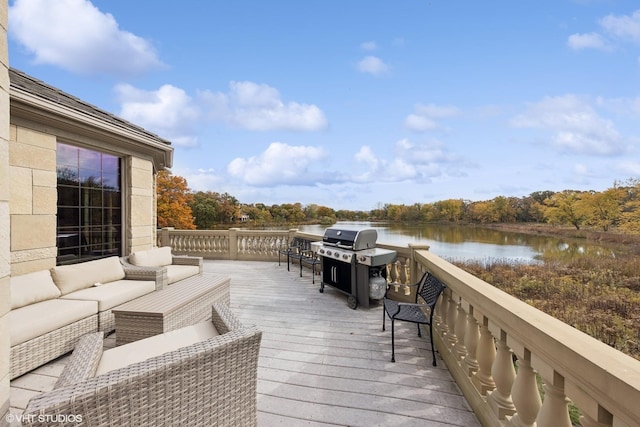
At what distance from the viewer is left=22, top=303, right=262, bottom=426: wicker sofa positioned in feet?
3.30

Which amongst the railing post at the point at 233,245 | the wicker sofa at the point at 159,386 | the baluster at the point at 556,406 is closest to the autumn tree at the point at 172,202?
the railing post at the point at 233,245

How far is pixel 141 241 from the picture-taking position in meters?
5.23

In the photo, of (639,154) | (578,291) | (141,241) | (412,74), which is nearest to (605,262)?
(578,291)

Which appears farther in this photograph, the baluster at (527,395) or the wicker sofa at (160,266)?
the wicker sofa at (160,266)

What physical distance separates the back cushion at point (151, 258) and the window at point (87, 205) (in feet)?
1.92

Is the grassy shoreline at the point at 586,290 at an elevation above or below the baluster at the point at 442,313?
below

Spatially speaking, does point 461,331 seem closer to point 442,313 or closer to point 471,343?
point 471,343

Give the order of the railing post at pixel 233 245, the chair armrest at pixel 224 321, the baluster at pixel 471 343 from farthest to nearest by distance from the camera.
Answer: the railing post at pixel 233 245
the baluster at pixel 471 343
the chair armrest at pixel 224 321

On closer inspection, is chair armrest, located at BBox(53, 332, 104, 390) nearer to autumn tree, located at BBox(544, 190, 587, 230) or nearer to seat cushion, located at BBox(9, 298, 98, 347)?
seat cushion, located at BBox(9, 298, 98, 347)

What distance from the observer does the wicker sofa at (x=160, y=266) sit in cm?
396

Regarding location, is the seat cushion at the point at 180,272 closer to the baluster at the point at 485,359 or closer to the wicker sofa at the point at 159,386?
the wicker sofa at the point at 159,386

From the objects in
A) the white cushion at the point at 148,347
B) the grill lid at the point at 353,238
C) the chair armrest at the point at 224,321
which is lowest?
the white cushion at the point at 148,347

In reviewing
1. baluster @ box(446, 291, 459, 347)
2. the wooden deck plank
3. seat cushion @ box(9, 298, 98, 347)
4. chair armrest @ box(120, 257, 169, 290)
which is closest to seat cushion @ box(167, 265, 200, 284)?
chair armrest @ box(120, 257, 169, 290)

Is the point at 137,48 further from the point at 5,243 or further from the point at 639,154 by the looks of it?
the point at 639,154
